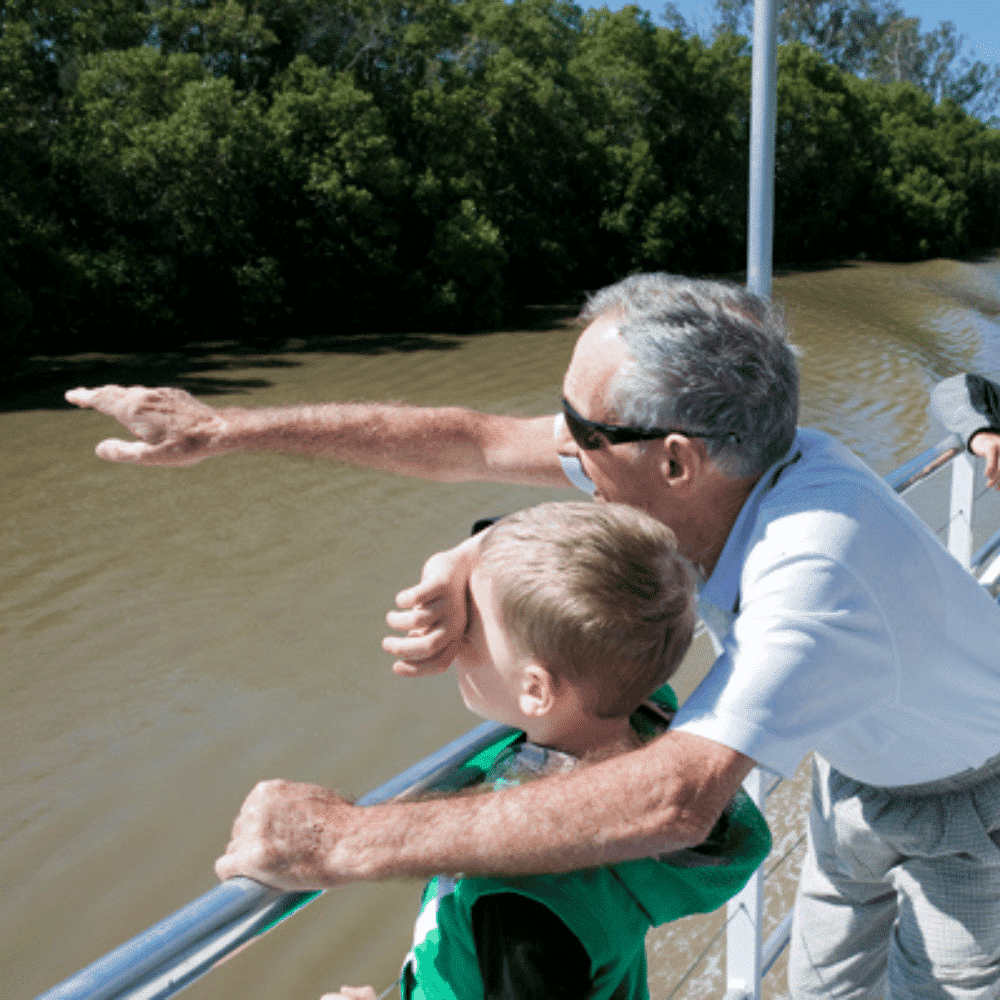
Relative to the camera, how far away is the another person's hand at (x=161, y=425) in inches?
72.1

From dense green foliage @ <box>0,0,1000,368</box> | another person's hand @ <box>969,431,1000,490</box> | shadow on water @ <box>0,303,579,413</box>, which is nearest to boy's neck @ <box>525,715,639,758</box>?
another person's hand @ <box>969,431,1000,490</box>

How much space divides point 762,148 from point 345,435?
942 millimetres

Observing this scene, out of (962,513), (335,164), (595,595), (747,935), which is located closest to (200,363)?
(335,164)

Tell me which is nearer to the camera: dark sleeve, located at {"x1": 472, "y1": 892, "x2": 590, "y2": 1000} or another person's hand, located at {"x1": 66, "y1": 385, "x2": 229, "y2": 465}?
dark sleeve, located at {"x1": 472, "y1": 892, "x2": 590, "y2": 1000}

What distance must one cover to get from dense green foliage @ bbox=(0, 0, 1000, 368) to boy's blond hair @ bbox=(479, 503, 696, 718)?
14166 mm

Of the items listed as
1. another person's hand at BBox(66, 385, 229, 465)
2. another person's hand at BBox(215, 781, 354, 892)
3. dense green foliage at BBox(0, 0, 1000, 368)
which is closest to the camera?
another person's hand at BBox(215, 781, 354, 892)

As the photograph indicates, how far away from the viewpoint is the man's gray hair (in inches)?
52.6

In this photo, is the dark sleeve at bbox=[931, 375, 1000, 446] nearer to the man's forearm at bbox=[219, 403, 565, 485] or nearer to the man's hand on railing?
the man's forearm at bbox=[219, 403, 565, 485]

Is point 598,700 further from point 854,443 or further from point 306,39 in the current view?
point 306,39

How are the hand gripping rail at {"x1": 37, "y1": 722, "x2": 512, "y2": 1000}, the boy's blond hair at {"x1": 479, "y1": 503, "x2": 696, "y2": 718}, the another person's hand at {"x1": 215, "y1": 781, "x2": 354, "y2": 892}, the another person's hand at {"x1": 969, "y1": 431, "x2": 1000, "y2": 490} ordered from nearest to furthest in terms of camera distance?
1. the hand gripping rail at {"x1": 37, "y1": 722, "x2": 512, "y2": 1000}
2. the another person's hand at {"x1": 215, "y1": 781, "x2": 354, "y2": 892}
3. the boy's blond hair at {"x1": 479, "y1": 503, "x2": 696, "y2": 718}
4. the another person's hand at {"x1": 969, "y1": 431, "x2": 1000, "y2": 490}

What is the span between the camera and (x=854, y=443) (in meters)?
11.9

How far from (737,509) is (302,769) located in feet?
16.0

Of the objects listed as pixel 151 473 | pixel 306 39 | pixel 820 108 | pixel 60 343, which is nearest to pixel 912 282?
pixel 820 108

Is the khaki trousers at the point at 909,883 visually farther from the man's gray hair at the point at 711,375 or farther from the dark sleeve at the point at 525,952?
the dark sleeve at the point at 525,952
